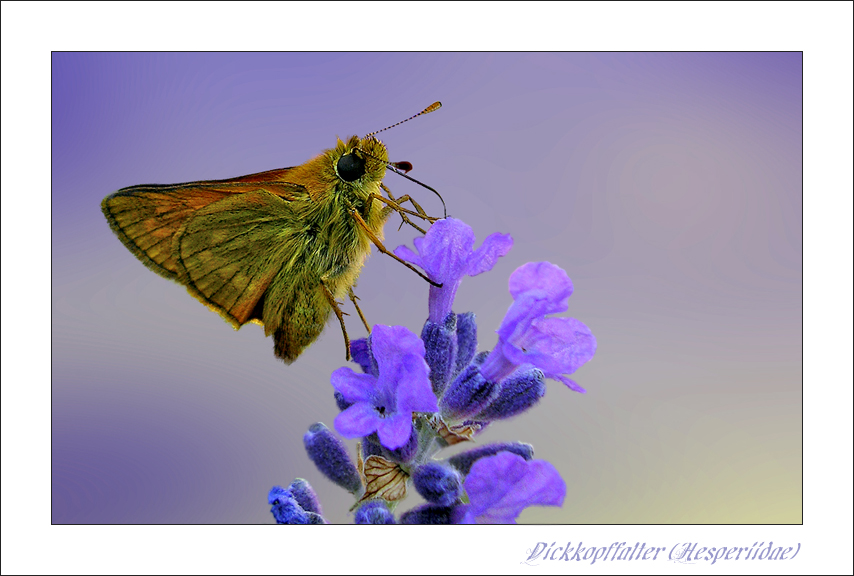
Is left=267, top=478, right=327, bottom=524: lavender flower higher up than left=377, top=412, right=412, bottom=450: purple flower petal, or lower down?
lower down

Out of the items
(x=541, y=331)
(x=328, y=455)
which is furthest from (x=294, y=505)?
(x=541, y=331)

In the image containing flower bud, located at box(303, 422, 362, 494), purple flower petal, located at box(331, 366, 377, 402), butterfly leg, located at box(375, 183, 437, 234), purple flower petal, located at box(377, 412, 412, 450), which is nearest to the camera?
purple flower petal, located at box(377, 412, 412, 450)

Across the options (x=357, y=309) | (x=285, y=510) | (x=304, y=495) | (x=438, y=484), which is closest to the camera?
(x=438, y=484)

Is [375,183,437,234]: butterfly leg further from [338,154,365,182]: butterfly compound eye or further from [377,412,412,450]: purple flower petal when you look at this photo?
[377,412,412,450]: purple flower petal

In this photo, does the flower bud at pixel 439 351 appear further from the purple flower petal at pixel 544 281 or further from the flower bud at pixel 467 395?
the purple flower petal at pixel 544 281

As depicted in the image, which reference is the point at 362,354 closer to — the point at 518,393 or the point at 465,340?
the point at 465,340

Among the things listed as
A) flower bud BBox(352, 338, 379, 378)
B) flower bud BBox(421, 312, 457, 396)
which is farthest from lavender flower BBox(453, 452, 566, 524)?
flower bud BBox(352, 338, 379, 378)

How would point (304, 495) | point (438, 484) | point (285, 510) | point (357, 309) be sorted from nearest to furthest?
point (438, 484)
point (285, 510)
point (304, 495)
point (357, 309)

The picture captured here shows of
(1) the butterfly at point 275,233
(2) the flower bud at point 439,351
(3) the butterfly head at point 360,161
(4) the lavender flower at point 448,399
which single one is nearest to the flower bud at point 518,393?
(4) the lavender flower at point 448,399

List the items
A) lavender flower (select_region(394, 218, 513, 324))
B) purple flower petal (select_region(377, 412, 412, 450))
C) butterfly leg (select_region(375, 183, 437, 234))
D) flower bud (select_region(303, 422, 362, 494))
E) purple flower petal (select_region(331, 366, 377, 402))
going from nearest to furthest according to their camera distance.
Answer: purple flower petal (select_region(377, 412, 412, 450)) → purple flower petal (select_region(331, 366, 377, 402)) → lavender flower (select_region(394, 218, 513, 324)) → flower bud (select_region(303, 422, 362, 494)) → butterfly leg (select_region(375, 183, 437, 234))
